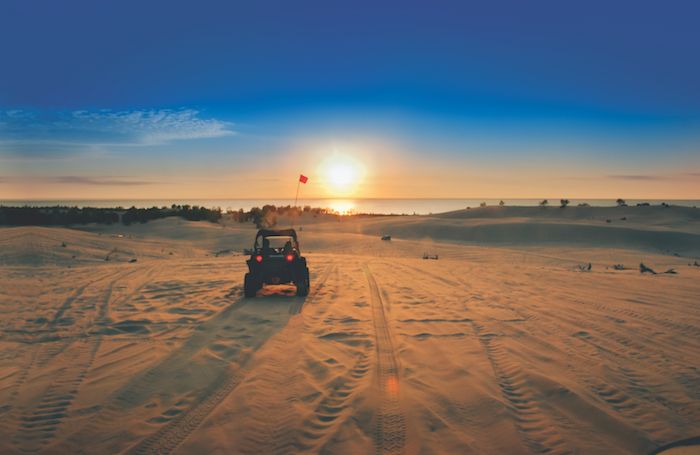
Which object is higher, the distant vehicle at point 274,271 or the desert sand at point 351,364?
the distant vehicle at point 274,271

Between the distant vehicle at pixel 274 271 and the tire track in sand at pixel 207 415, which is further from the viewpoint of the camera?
the distant vehicle at pixel 274 271

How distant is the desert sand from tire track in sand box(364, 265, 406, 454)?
23 millimetres

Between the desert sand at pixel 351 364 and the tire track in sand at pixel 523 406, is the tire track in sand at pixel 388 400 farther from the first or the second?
the tire track in sand at pixel 523 406

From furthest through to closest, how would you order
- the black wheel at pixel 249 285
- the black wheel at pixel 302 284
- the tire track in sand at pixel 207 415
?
the black wheel at pixel 302 284 → the black wheel at pixel 249 285 → the tire track in sand at pixel 207 415

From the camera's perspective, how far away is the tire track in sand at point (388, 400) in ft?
13.6

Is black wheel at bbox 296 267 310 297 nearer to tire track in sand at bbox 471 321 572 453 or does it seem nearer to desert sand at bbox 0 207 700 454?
desert sand at bbox 0 207 700 454

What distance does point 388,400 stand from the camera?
4969mm

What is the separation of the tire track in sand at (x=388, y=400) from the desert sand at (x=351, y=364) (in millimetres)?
23

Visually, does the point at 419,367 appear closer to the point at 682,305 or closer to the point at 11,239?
the point at 682,305

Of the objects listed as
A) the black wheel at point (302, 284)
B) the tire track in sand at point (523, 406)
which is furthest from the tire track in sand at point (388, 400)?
the black wheel at point (302, 284)

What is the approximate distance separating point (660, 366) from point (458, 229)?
2842 cm

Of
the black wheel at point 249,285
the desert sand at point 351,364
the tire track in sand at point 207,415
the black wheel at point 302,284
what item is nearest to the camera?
the tire track in sand at point 207,415

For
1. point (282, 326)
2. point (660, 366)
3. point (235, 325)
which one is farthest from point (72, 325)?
point (660, 366)

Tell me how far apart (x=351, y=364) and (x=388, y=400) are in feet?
Answer: 3.92
